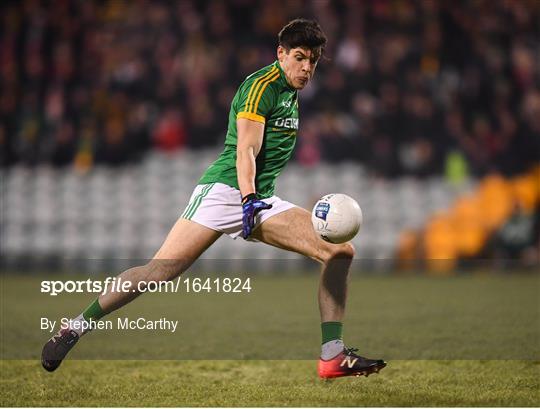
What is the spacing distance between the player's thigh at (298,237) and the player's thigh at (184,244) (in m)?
0.33

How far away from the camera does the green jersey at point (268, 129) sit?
5.80m

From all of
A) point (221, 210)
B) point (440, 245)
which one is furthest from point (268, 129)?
point (440, 245)

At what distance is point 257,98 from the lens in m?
5.70

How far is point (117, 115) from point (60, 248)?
8.38 feet

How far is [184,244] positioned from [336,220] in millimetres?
975

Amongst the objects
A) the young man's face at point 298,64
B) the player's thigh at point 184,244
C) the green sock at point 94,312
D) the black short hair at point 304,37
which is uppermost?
the black short hair at point 304,37

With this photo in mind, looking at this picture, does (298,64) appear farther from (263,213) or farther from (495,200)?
(495,200)

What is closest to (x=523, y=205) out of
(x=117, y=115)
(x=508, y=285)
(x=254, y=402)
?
(x=508, y=285)

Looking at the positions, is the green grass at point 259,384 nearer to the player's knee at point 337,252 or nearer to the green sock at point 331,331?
the green sock at point 331,331

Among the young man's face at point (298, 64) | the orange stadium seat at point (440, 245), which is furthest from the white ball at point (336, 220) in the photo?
the orange stadium seat at point (440, 245)

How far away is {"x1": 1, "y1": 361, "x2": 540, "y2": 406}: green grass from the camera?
527 centimetres

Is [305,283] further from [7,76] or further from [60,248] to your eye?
[7,76]

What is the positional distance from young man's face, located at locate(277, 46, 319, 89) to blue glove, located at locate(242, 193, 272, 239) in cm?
90

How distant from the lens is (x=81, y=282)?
41.4 ft
